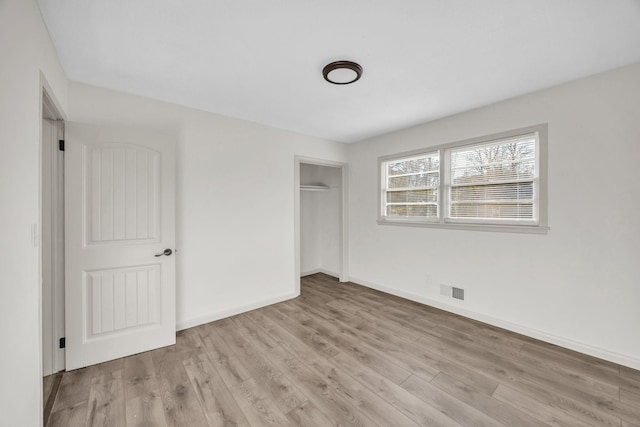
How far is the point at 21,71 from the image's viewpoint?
1270 mm

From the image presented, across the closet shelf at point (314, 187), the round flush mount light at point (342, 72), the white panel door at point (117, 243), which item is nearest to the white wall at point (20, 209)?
the white panel door at point (117, 243)

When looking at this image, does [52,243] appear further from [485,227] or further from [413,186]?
[485,227]

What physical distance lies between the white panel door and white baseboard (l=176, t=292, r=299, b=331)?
1.08 feet

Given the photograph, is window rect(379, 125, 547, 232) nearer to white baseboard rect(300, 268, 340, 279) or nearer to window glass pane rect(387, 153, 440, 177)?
window glass pane rect(387, 153, 440, 177)

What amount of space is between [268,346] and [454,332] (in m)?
1.95

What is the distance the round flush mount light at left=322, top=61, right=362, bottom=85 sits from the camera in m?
2.06

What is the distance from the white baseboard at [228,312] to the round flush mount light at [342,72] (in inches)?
110

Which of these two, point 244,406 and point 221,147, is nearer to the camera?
point 244,406

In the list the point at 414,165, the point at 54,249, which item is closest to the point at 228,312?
the point at 54,249

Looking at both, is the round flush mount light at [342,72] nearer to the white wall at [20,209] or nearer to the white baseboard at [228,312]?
the white wall at [20,209]

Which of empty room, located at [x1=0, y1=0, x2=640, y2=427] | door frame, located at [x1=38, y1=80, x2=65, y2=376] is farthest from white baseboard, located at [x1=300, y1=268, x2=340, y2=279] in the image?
door frame, located at [x1=38, y1=80, x2=65, y2=376]

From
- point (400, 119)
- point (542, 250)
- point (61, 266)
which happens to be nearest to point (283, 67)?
point (400, 119)

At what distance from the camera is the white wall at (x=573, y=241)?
7.17 ft

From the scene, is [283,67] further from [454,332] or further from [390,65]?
[454,332]
